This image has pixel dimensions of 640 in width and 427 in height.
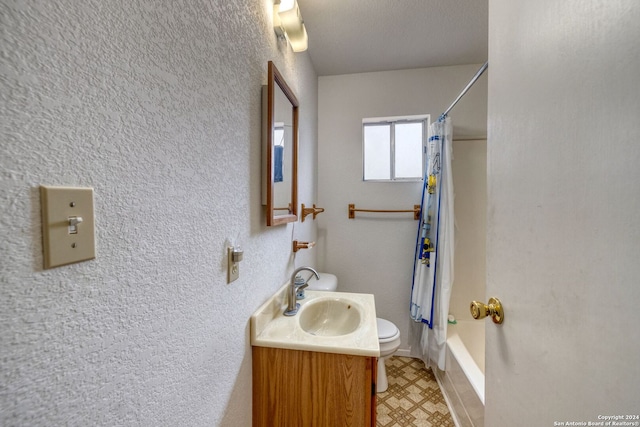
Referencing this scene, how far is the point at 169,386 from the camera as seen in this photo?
1.82ft

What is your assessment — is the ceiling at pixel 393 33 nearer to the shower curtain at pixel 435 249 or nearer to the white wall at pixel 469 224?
the shower curtain at pixel 435 249

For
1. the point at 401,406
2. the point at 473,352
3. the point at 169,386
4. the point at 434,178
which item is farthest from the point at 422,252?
the point at 169,386

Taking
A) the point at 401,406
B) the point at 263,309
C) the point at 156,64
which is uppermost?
the point at 156,64

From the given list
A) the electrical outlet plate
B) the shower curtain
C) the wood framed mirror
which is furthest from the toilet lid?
the electrical outlet plate

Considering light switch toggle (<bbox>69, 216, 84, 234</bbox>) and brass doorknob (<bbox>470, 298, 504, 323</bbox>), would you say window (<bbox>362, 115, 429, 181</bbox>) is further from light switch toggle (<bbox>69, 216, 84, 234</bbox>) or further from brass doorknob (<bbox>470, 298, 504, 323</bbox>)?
light switch toggle (<bbox>69, 216, 84, 234</bbox>)

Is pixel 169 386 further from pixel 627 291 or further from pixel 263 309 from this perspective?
pixel 627 291

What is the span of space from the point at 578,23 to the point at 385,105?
183 cm

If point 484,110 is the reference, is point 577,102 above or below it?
below

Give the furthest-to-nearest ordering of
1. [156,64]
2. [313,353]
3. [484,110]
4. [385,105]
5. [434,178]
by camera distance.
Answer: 1. [385,105]
2. [484,110]
3. [434,178]
4. [313,353]
5. [156,64]

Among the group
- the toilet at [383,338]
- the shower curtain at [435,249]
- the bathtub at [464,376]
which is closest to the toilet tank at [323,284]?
the toilet at [383,338]

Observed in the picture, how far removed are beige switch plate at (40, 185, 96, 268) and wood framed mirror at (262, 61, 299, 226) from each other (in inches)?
27.3

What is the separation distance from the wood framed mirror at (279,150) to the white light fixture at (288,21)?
0.28 metres

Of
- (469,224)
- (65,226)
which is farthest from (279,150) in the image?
(469,224)

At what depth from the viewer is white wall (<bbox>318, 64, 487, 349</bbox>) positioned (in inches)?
83.1
